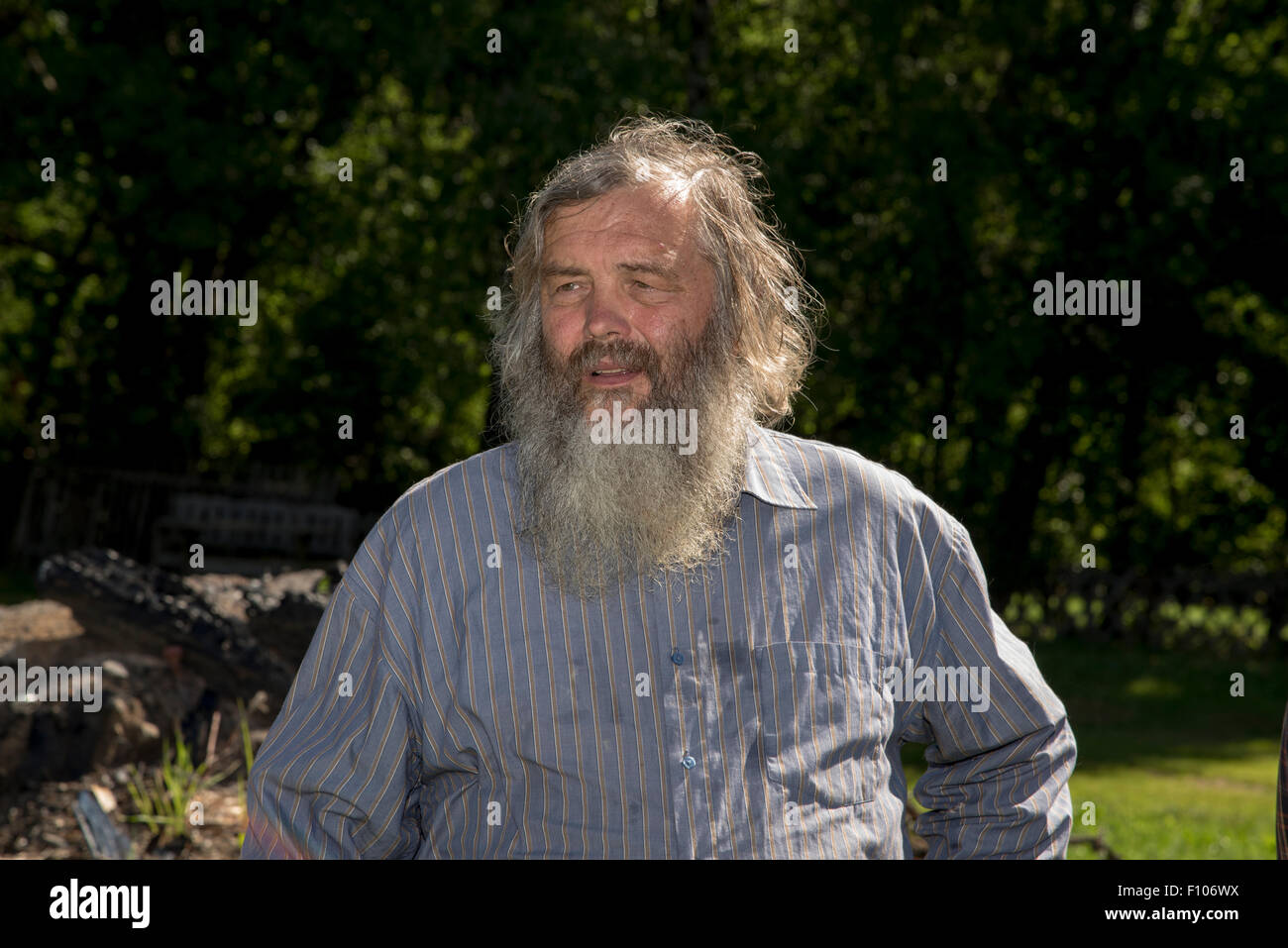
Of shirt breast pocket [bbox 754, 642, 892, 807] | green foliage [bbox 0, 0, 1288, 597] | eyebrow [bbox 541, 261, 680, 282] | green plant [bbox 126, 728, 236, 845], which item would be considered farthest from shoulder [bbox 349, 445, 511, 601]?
green foliage [bbox 0, 0, 1288, 597]

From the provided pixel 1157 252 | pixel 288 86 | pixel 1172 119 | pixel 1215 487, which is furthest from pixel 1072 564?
pixel 288 86

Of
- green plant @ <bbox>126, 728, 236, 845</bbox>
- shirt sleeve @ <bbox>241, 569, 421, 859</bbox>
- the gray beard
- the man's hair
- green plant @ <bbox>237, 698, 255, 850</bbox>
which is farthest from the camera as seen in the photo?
green plant @ <bbox>237, 698, 255, 850</bbox>

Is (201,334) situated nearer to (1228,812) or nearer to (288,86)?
(288,86)

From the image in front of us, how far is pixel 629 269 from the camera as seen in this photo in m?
2.42

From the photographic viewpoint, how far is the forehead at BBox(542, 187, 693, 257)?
2.42 metres

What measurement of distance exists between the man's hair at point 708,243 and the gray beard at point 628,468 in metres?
0.09

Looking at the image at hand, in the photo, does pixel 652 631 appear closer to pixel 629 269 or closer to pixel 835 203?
pixel 629 269

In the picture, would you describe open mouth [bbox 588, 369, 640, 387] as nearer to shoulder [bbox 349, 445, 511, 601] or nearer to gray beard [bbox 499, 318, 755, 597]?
gray beard [bbox 499, 318, 755, 597]

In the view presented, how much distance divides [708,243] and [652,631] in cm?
77

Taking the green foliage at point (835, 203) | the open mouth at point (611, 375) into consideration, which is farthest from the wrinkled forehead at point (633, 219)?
the green foliage at point (835, 203)

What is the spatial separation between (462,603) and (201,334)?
1527cm

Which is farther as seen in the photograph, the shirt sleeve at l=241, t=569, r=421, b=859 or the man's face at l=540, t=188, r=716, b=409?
the man's face at l=540, t=188, r=716, b=409

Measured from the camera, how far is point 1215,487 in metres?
16.1

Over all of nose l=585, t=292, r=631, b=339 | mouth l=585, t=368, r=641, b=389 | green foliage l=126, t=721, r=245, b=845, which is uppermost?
nose l=585, t=292, r=631, b=339
